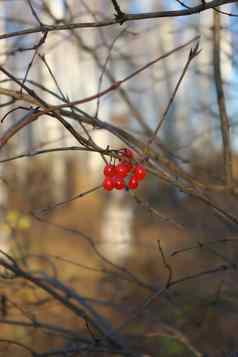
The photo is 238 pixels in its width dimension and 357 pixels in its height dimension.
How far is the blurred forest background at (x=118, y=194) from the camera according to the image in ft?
5.72

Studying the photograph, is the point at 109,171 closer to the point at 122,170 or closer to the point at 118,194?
the point at 122,170

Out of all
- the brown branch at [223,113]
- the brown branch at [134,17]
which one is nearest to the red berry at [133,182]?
the brown branch at [134,17]

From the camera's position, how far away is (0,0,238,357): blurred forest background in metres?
1.74

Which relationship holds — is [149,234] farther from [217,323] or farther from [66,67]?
[66,67]

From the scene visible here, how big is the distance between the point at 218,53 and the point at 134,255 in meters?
5.19

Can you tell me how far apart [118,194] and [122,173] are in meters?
9.98

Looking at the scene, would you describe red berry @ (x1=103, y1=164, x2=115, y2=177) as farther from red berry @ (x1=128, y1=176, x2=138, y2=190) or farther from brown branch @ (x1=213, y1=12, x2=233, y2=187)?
brown branch @ (x1=213, y1=12, x2=233, y2=187)

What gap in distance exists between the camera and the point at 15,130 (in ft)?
4.75

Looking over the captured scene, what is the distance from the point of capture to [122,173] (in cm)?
147

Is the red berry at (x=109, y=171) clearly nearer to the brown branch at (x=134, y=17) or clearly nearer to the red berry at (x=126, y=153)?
the red berry at (x=126, y=153)

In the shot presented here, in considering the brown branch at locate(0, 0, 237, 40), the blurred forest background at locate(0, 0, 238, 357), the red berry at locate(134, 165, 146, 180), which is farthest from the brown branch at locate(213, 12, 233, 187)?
the brown branch at locate(0, 0, 237, 40)

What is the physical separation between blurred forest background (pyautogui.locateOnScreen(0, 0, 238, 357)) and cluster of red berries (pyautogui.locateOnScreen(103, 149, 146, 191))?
61 millimetres

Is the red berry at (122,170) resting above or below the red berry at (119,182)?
above

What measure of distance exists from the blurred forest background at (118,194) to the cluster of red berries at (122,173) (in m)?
0.06
